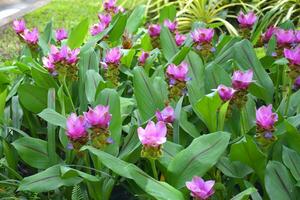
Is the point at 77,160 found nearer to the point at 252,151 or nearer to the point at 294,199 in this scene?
the point at 252,151

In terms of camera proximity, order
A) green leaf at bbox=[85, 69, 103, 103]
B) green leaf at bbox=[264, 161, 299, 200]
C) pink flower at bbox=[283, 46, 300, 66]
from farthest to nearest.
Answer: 1. green leaf at bbox=[85, 69, 103, 103]
2. pink flower at bbox=[283, 46, 300, 66]
3. green leaf at bbox=[264, 161, 299, 200]

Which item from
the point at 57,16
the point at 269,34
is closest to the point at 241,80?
the point at 269,34

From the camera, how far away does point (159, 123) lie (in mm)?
1395

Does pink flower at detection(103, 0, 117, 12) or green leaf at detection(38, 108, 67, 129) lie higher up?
pink flower at detection(103, 0, 117, 12)

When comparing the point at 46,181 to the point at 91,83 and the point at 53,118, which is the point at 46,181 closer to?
the point at 53,118

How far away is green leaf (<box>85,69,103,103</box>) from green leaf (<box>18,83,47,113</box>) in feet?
0.67

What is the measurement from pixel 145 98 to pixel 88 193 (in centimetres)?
36

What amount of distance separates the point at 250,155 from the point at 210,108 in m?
0.19

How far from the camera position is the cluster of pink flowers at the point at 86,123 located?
1.43 metres

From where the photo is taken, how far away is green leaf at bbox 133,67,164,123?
1726 mm

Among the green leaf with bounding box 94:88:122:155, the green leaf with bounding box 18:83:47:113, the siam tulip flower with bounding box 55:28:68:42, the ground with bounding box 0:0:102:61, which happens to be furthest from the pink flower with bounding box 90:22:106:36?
the ground with bounding box 0:0:102:61

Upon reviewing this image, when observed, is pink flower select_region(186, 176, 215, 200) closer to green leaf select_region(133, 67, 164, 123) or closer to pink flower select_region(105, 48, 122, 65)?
green leaf select_region(133, 67, 164, 123)

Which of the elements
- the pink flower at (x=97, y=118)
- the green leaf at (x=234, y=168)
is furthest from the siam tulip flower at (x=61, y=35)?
the green leaf at (x=234, y=168)

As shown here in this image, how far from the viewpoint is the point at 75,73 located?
1.92m
